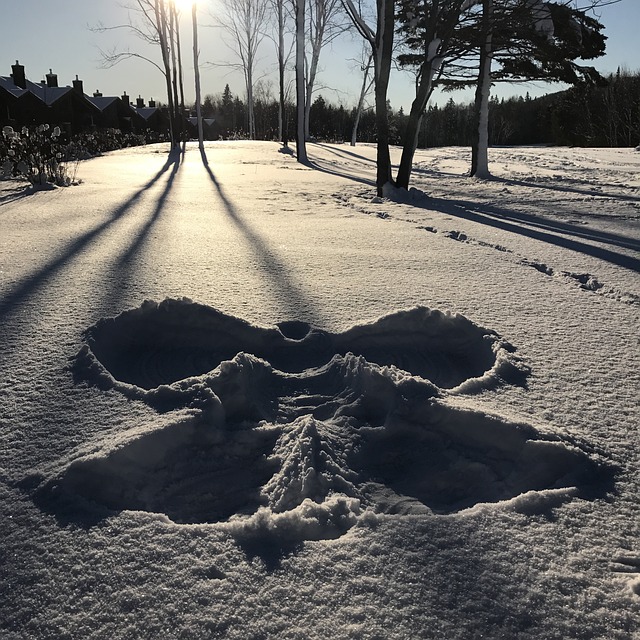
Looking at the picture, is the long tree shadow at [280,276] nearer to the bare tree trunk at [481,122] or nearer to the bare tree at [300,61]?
the bare tree trunk at [481,122]

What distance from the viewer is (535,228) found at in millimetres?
4281

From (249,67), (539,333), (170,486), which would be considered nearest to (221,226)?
(539,333)

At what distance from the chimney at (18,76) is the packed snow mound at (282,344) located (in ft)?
113

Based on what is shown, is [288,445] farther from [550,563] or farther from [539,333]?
[539,333]

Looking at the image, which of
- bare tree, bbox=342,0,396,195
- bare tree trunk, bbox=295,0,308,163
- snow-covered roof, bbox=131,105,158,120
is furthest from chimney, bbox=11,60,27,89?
bare tree, bbox=342,0,396,195

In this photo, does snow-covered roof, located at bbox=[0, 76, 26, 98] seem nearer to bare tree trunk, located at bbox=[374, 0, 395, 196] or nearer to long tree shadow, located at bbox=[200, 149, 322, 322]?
bare tree trunk, located at bbox=[374, 0, 395, 196]

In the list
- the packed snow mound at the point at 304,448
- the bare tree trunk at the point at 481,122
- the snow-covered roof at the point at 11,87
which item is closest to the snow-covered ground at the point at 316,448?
the packed snow mound at the point at 304,448

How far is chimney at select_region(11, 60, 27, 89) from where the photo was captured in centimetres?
2819

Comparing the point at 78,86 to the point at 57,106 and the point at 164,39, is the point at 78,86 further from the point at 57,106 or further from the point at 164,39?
the point at 164,39

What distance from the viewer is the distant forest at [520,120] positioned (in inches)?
1207

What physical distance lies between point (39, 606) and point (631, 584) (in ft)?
3.37

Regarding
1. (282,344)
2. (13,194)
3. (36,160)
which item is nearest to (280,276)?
(282,344)

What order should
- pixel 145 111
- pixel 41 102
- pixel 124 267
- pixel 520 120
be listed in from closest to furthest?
1. pixel 124 267
2. pixel 41 102
3. pixel 145 111
4. pixel 520 120

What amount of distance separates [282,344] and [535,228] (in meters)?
3.32
